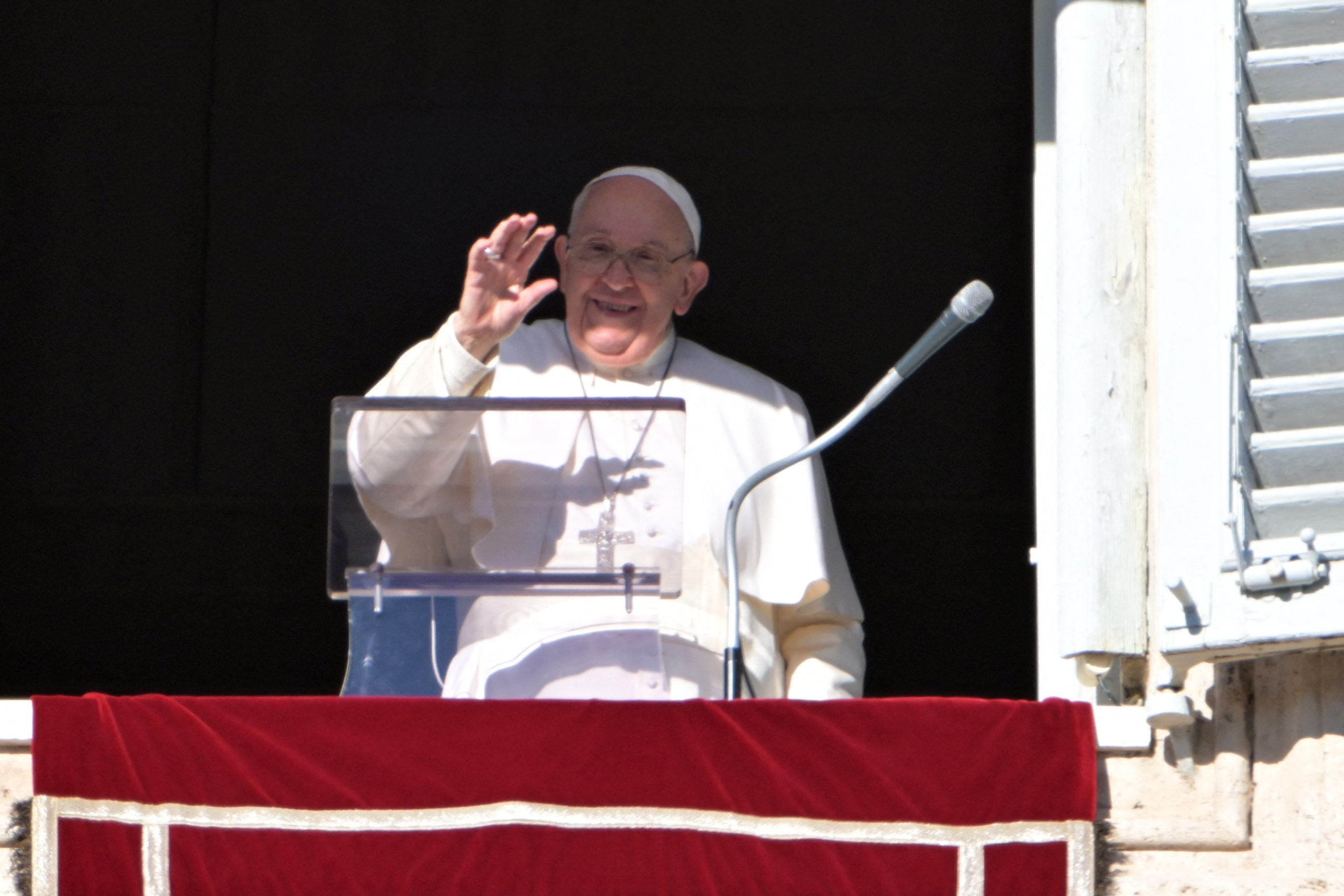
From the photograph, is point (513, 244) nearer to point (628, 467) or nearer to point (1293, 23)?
point (628, 467)

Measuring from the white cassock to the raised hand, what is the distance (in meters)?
0.06

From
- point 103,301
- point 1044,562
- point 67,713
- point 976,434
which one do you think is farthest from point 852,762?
point 103,301

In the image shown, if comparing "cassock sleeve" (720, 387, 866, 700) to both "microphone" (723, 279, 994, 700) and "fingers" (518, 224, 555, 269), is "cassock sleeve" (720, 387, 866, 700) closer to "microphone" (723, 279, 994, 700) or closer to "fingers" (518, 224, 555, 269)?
"microphone" (723, 279, 994, 700)

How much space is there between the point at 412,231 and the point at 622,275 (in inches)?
64.2

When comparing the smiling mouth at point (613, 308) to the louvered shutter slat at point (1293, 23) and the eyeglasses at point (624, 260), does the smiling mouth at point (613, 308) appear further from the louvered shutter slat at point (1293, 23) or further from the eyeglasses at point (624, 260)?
the louvered shutter slat at point (1293, 23)

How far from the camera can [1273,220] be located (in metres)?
2.94

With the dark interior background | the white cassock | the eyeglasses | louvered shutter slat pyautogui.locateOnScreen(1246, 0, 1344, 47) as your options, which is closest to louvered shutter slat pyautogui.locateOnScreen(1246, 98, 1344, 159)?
louvered shutter slat pyautogui.locateOnScreen(1246, 0, 1344, 47)

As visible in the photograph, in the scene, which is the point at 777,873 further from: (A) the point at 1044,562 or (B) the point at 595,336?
(B) the point at 595,336

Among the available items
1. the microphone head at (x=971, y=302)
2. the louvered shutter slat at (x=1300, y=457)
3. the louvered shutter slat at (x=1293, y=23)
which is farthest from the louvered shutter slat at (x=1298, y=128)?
the microphone head at (x=971, y=302)

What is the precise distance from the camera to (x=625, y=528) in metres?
3.06

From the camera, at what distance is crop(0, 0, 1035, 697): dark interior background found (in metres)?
5.27

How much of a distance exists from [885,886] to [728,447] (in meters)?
1.02

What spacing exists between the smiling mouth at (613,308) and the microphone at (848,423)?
0.78 metres

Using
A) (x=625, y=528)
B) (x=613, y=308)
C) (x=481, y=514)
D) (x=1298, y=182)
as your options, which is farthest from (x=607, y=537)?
(x=1298, y=182)
